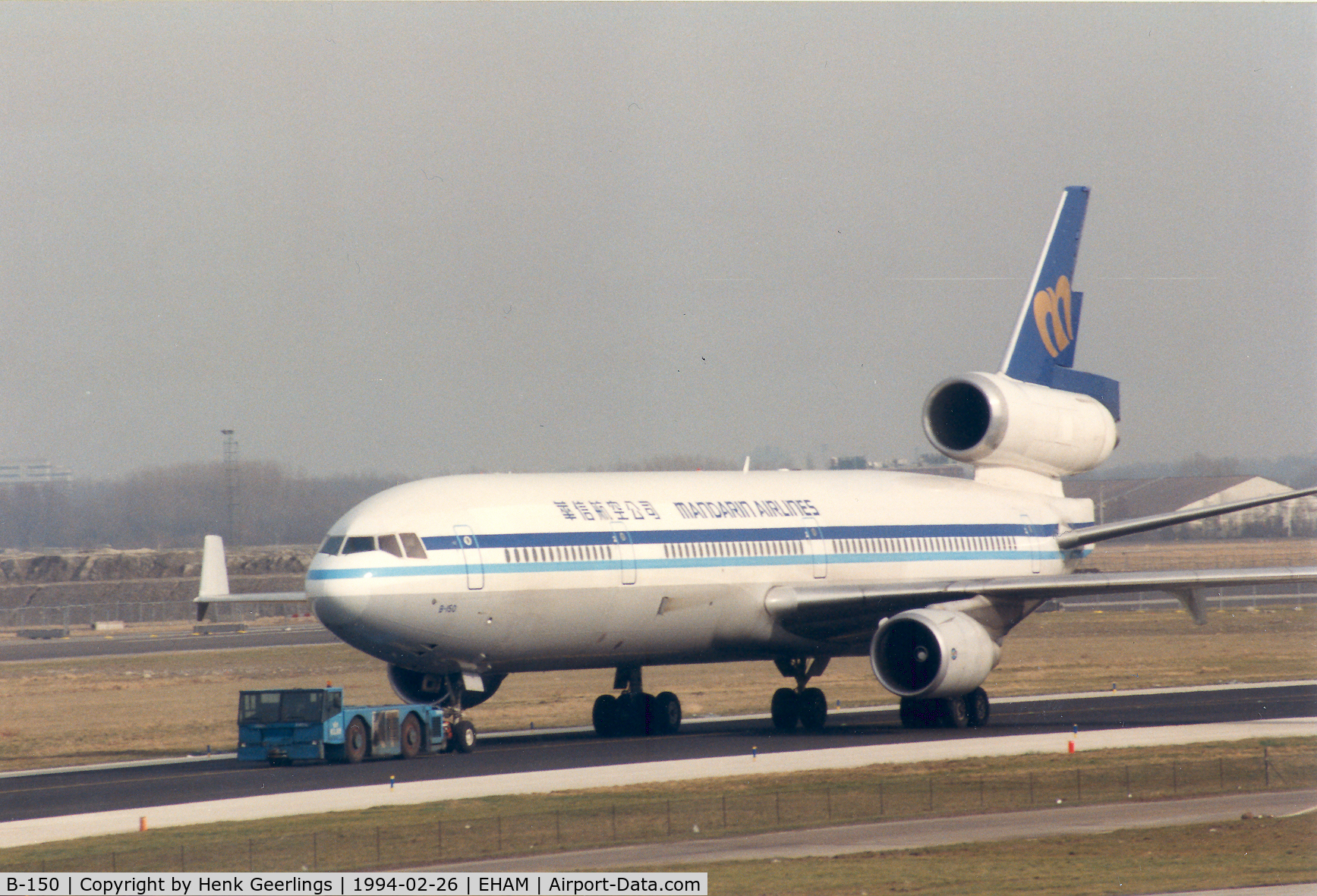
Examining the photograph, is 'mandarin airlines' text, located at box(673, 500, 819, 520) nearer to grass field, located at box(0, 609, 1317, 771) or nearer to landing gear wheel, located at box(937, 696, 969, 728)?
landing gear wheel, located at box(937, 696, 969, 728)

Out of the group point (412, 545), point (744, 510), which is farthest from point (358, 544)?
point (744, 510)

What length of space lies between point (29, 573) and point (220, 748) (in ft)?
285

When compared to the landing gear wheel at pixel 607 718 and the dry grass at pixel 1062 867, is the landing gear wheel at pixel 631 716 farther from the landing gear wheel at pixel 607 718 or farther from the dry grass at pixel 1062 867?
the dry grass at pixel 1062 867

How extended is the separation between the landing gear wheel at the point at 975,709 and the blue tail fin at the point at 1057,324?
10.1 metres

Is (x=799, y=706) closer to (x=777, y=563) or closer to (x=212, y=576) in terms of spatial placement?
(x=777, y=563)

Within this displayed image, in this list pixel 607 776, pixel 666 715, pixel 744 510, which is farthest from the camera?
pixel 666 715

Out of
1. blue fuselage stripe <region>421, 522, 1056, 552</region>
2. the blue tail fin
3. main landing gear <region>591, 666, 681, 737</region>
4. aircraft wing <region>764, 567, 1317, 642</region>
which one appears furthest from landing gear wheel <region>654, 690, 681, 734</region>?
the blue tail fin

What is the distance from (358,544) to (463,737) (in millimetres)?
4946

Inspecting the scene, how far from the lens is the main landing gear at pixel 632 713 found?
38.7 m

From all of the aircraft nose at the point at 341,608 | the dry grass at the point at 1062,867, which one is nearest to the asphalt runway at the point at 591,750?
the aircraft nose at the point at 341,608

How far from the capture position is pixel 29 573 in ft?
392

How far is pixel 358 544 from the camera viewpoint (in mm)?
31875

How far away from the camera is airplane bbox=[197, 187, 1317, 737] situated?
3241cm

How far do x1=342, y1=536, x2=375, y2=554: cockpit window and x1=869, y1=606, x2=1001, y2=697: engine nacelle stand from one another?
11.0 meters
